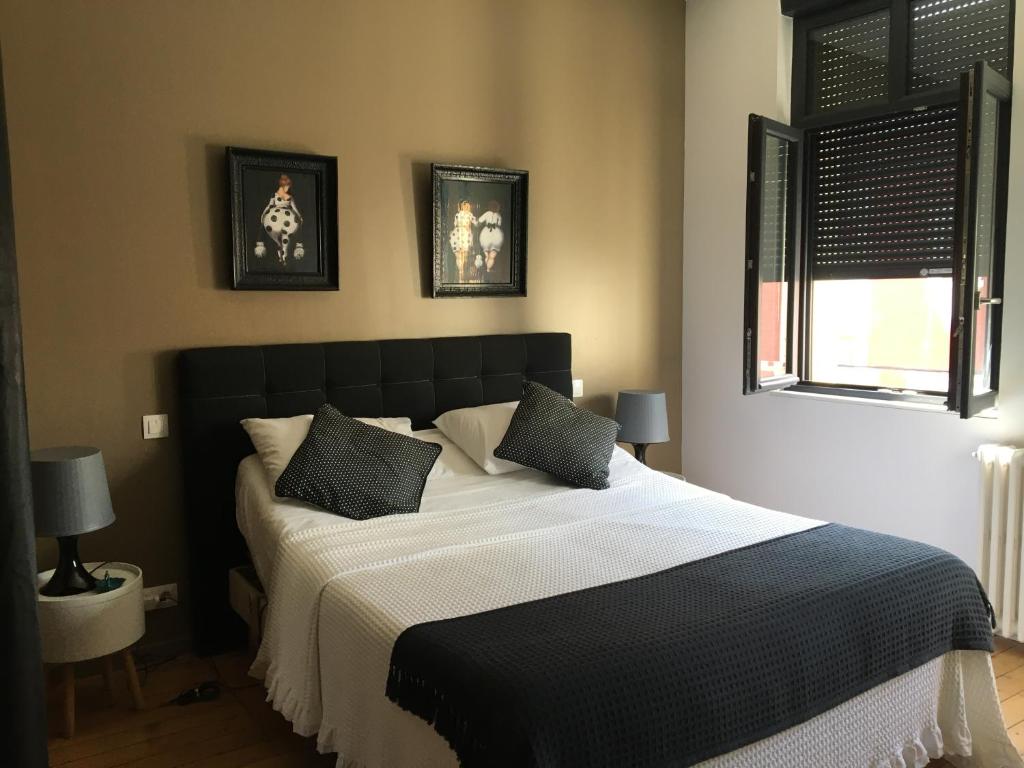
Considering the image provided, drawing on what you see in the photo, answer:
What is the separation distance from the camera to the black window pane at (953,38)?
11.5 ft

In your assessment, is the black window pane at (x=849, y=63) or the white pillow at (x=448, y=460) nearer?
the white pillow at (x=448, y=460)

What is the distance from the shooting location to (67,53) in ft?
9.78

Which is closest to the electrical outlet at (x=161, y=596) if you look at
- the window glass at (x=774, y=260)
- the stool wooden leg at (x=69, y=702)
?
the stool wooden leg at (x=69, y=702)

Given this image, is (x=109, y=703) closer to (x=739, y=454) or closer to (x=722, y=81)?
(x=739, y=454)

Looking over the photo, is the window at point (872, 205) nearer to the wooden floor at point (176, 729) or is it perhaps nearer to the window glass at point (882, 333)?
the window glass at point (882, 333)

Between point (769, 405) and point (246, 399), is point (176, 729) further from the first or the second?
point (769, 405)

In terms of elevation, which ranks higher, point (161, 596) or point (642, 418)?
point (642, 418)

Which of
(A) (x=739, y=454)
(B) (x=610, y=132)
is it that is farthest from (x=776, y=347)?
(B) (x=610, y=132)

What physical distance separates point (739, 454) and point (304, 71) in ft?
9.72

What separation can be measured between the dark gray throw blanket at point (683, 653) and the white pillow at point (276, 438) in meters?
1.28

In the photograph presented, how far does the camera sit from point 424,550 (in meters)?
2.61

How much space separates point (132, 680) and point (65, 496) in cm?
74

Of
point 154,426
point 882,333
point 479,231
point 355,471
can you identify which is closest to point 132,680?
point 154,426

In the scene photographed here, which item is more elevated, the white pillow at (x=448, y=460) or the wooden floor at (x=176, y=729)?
the white pillow at (x=448, y=460)
